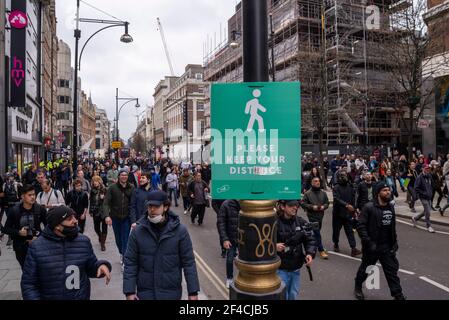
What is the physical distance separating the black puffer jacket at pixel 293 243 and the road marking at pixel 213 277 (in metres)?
1.56

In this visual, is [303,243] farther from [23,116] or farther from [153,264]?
[23,116]

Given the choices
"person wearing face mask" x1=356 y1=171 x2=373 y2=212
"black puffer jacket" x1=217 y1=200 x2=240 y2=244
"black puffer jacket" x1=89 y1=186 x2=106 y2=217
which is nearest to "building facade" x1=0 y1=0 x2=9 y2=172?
"black puffer jacket" x1=89 y1=186 x2=106 y2=217

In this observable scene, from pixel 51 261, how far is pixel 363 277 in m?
4.34

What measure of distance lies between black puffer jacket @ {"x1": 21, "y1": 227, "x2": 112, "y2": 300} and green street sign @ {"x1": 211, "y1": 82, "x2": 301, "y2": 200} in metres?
1.52

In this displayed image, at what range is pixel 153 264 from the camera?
11.5ft

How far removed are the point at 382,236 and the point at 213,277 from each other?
2940mm

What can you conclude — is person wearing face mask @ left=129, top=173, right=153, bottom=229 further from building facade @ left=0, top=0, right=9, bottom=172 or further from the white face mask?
building facade @ left=0, top=0, right=9, bottom=172

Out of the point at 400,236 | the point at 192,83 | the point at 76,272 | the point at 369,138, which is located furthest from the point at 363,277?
the point at 192,83

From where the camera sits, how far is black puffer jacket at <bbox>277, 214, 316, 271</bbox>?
4.58 metres

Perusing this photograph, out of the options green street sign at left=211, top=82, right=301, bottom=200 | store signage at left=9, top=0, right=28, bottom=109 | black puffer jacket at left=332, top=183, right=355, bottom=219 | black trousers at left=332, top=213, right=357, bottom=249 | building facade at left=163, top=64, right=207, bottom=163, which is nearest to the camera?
green street sign at left=211, top=82, right=301, bottom=200

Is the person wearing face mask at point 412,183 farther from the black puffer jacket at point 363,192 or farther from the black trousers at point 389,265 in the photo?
the black trousers at point 389,265

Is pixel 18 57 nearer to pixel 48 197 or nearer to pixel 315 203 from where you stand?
pixel 48 197

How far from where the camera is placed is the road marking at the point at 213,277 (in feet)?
19.6

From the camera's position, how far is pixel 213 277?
6730 millimetres
